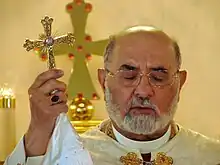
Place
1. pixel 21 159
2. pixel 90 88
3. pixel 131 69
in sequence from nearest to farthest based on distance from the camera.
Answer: pixel 21 159
pixel 131 69
pixel 90 88

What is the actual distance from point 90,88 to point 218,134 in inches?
23.0

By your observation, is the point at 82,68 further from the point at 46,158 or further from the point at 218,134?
the point at 46,158

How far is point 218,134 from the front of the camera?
8.89 ft

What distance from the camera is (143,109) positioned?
67.4 inches

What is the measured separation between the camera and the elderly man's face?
1723 mm

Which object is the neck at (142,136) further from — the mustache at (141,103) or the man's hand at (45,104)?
the man's hand at (45,104)

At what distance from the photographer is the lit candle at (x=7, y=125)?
2457 millimetres

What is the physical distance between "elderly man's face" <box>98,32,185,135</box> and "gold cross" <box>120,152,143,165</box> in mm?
66

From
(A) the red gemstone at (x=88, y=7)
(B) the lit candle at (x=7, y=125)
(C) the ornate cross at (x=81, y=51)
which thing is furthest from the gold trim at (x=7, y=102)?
(A) the red gemstone at (x=88, y=7)

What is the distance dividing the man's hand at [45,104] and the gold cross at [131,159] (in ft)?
1.06

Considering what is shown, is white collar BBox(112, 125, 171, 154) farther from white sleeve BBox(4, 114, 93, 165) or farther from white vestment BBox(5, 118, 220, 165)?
white sleeve BBox(4, 114, 93, 165)

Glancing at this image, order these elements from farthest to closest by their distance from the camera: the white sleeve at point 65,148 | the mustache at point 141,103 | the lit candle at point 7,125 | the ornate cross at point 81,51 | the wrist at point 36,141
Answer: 1. the ornate cross at point 81,51
2. the lit candle at point 7,125
3. the mustache at point 141,103
4. the wrist at point 36,141
5. the white sleeve at point 65,148

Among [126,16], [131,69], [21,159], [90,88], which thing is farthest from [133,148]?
[126,16]

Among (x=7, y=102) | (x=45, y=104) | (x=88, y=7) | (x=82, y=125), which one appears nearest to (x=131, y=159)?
(x=45, y=104)
